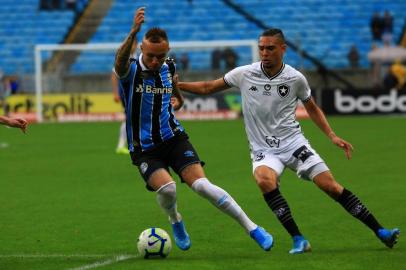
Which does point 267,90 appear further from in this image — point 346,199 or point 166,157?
point 346,199

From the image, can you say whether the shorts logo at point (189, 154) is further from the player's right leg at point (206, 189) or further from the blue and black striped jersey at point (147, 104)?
the blue and black striped jersey at point (147, 104)

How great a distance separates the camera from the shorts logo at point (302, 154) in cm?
869

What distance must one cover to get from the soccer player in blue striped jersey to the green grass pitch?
44 cm

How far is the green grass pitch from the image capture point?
8.23m

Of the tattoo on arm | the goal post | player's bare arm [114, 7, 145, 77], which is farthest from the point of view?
the goal post

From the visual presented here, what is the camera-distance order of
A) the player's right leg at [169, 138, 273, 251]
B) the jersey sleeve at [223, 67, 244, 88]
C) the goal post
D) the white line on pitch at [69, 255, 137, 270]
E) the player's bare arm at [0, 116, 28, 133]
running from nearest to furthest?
the white line on pitch at [69, 255, 137, 270]
the player's bare arm at [0, 116, 28, 133]
the player's right leg at [169, 138, 273, 251]
the jersey sleeve at [223, 67, 244, 88]
the goal post

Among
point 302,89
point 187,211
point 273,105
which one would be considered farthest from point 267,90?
point 187,211

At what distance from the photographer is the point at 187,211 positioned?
11633 millimetres

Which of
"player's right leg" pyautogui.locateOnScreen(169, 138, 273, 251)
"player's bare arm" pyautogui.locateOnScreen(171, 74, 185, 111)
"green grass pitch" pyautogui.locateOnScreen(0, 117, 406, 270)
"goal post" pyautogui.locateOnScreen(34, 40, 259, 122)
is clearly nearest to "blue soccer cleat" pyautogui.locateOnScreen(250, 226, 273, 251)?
"player's right leg" pyautogui.locateOnScreen(169, 138, 273, 251)

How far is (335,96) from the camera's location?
31.9 m

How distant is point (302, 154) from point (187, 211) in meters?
3.21

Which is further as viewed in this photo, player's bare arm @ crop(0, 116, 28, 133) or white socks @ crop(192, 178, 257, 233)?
white socks @ crop(192, 178, 257, 233)

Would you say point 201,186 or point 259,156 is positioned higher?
point 259,156

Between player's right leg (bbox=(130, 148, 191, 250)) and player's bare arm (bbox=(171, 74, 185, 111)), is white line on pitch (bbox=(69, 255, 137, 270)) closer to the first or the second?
player's right leg (bbox=(130, 148, 191, 250))
